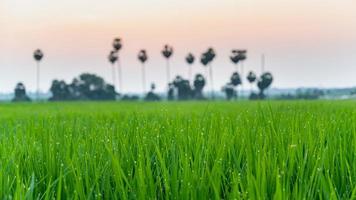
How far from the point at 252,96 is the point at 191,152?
9898 cm

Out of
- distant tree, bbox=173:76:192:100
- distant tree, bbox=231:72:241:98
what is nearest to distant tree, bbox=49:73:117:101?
distant tree, bbox=173:76:192:100

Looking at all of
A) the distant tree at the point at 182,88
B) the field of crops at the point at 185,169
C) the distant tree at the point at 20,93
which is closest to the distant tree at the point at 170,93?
the distant tree at the point at 182,88

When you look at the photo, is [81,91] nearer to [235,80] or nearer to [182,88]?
[182,88]

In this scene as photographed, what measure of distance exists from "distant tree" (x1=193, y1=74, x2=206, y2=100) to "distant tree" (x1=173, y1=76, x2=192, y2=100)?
192 centimetres

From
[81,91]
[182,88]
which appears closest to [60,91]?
[81,91]

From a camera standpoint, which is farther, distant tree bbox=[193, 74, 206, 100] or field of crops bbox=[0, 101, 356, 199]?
distant tree bbox=[193, 74, 206, 100]

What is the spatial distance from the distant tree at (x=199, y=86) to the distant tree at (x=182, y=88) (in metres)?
1.92

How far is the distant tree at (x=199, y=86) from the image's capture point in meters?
101

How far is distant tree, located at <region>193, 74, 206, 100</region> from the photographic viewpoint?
100887 mm

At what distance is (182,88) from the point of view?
99188 mm

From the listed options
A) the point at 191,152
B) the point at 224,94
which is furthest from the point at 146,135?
the point at 224,94

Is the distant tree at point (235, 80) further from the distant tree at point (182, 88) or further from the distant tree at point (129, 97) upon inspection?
the distant tree at point (129, 97)

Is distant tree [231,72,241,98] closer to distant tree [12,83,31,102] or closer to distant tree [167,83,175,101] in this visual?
A: distant tree [167,83,175,101]

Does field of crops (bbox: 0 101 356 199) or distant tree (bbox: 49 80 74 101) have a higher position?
distant tree (bbox: 49 80 74 101)
